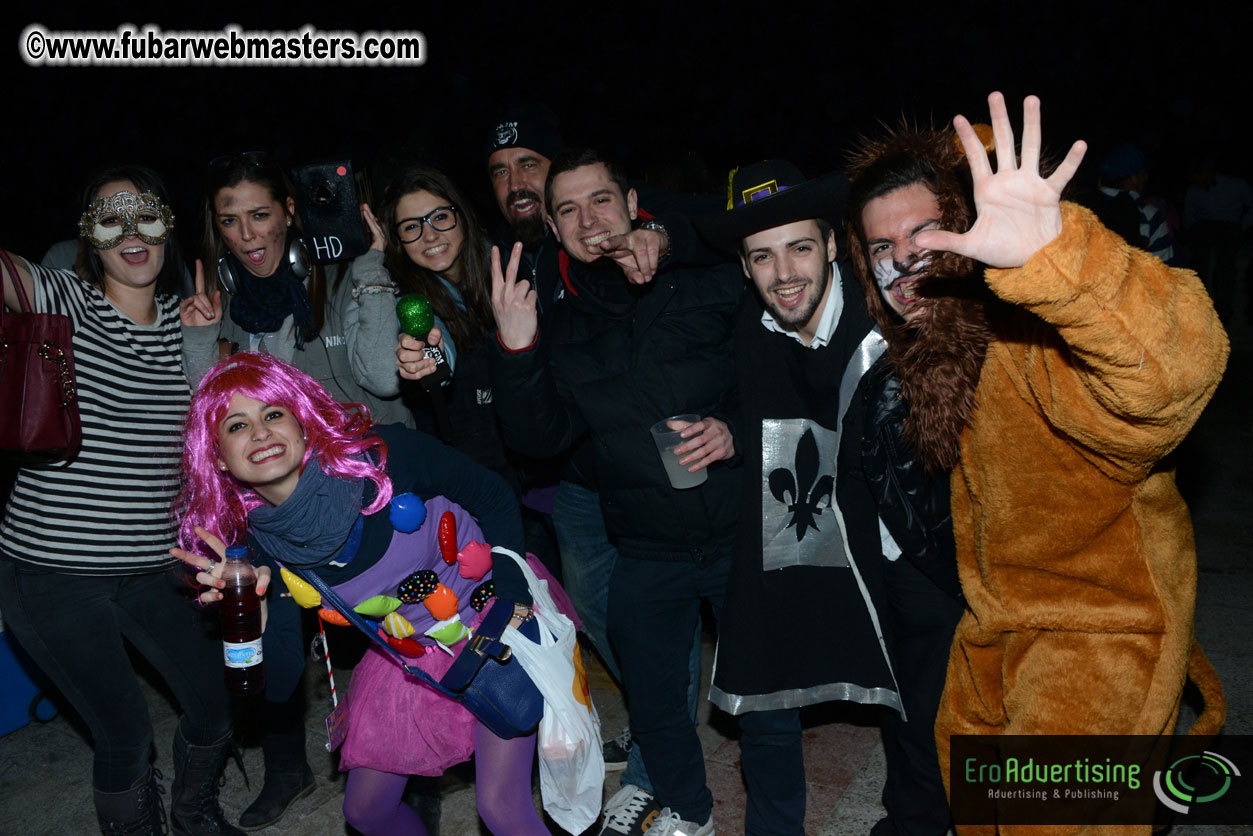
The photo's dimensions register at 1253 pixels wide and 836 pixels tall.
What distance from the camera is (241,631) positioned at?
2.64 metres

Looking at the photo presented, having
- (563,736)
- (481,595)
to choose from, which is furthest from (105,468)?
(563,736)

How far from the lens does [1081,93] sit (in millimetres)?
16344

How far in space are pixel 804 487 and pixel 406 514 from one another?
47.6 inches

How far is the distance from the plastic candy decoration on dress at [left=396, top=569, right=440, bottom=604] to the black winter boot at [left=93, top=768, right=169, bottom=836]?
4.44ft

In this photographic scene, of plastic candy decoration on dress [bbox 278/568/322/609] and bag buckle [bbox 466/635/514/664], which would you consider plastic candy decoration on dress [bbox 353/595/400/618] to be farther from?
bag buckle [bbox 466/635/514/664]

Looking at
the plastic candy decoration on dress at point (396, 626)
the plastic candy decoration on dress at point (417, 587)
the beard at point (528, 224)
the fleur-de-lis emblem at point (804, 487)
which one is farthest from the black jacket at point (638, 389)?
the beard at point (528, 224)

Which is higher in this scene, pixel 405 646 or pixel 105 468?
pixel 105 468

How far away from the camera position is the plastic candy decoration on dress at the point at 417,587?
265cm

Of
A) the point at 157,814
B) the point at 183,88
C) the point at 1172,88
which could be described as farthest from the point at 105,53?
the point at 1172,88

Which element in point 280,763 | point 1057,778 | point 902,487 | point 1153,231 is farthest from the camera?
point 1153,231

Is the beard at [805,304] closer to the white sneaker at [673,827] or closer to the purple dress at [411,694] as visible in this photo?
the purple dress at [411,694]

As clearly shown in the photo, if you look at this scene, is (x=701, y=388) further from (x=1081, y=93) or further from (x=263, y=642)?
(x=1081, y=93)

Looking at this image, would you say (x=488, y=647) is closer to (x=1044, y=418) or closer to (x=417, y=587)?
(x=417, y=587)

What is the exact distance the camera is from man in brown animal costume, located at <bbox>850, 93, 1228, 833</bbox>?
1.66m
